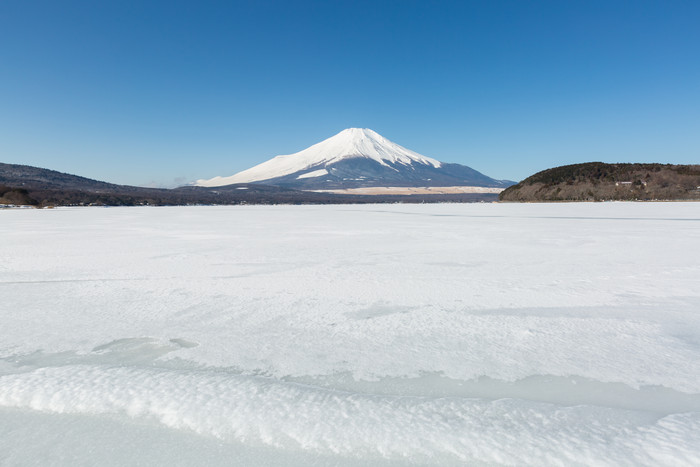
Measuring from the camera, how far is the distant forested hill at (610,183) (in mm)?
56844

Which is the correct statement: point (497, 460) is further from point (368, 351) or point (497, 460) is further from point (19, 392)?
point (19, 392)

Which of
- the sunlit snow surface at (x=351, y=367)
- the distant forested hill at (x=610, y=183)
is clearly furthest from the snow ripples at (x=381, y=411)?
the distant forested hill at (x=610, y=183)

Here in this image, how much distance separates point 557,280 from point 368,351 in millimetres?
3691

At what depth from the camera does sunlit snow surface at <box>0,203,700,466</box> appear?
2002 mm

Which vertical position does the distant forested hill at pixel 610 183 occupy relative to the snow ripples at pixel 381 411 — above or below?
above

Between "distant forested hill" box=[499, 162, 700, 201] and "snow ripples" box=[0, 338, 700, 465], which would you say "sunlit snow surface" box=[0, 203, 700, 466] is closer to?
"snow ripples" box=[0, 338, 700, 465]

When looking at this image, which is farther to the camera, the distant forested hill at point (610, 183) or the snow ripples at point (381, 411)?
the distant forested hill at point (610, 183)

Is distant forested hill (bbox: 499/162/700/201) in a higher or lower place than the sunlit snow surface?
higher

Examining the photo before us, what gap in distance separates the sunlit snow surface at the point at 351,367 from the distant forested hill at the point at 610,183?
64562 millimetres

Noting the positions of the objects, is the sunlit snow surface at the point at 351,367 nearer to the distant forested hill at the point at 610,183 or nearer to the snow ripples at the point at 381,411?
the snow ripples at the point at 381,411

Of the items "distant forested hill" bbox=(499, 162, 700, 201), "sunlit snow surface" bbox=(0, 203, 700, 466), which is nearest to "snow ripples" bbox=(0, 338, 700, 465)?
"sunlit snow surface" bbox=(0, 203, 700, 466)

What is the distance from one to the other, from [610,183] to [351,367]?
7428 centimetres

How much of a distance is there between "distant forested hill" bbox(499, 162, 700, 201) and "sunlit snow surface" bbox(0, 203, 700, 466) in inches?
2542

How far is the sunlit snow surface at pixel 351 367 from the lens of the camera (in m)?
2.00
